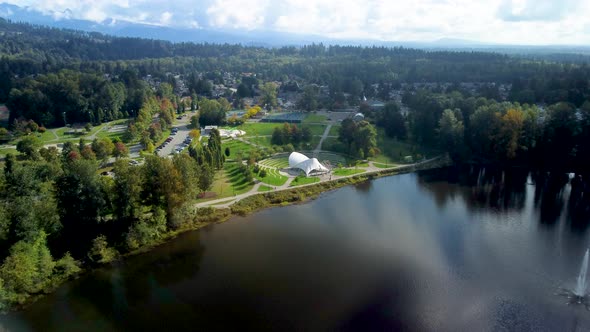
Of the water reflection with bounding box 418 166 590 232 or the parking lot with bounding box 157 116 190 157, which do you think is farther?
the parking lot with bounding box 157 116 190 157

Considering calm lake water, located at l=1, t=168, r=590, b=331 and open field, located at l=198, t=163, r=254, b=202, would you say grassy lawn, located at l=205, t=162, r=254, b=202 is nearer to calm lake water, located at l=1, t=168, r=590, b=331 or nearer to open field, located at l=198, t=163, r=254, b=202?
open field, located at l=198, t=163, r=254, b=202

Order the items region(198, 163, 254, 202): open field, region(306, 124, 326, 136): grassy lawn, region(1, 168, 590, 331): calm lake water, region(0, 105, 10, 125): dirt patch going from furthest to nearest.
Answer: region(0, 105, 10, 125): dirt patch, region(306, 124, 326, 136): grassy lawn, region(198, 163, 254, 202): open field, region(1, 168, 590, 331): calm lake water

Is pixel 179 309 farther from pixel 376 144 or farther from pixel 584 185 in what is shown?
pixel 584 185

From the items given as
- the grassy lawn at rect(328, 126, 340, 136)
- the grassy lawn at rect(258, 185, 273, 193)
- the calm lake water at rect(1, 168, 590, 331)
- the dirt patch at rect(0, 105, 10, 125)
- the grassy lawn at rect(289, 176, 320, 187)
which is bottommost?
the calm lake water at rect(1, 168, 590, 331)

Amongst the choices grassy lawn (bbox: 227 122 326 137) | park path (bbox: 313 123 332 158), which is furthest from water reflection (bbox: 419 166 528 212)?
grassy lawn (bbox: 227 122 326 137)

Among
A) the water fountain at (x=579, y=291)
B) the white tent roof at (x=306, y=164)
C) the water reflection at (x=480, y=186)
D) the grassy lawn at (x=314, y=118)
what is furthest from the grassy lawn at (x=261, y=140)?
the water fountain at (x=579, y=291)

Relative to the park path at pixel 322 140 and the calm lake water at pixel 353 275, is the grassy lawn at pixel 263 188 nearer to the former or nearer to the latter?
the calm lake water at pixel 353 275

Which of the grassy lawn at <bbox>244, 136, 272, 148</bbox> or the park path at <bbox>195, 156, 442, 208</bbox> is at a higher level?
the grassy lawn at <bbox>244, 136, 272, 148</bbox>

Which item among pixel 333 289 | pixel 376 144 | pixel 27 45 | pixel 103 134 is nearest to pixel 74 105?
pixel 103 134
